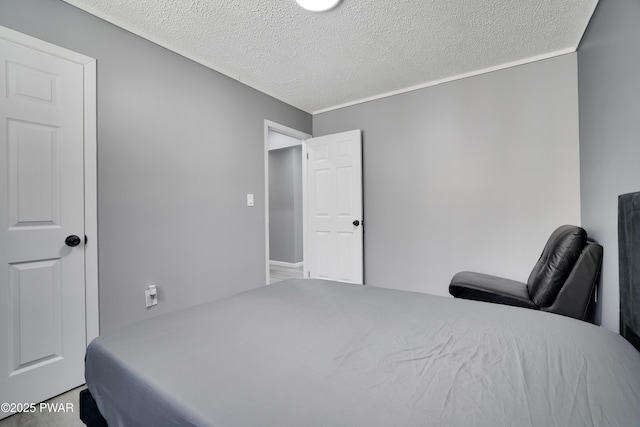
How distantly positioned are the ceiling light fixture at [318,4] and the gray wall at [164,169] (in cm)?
124

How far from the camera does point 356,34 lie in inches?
85.3

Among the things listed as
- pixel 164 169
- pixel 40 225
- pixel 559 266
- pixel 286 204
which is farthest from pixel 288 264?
pixel 559 266

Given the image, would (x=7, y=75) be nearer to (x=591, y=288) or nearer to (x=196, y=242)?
(x=196, y=242)

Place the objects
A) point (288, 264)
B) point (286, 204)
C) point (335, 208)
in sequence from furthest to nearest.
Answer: point (286, 204)
point (288, 264)
point (335, 208)

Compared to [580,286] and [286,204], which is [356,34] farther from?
[286,204]

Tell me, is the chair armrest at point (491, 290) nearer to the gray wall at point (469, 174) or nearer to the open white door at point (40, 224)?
the gray wall at point (469, 174)

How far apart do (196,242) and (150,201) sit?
0.52 meters

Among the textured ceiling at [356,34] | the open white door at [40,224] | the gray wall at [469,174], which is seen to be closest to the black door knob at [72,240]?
the open white door at [40,224]

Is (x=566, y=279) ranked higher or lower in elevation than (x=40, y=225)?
lower

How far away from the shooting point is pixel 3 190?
1.54 metres

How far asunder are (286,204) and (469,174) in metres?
3.83

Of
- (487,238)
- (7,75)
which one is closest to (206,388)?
(7,75)

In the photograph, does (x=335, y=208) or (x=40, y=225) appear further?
(x=335, y=208)

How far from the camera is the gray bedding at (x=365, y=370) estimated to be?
0.63 meters
